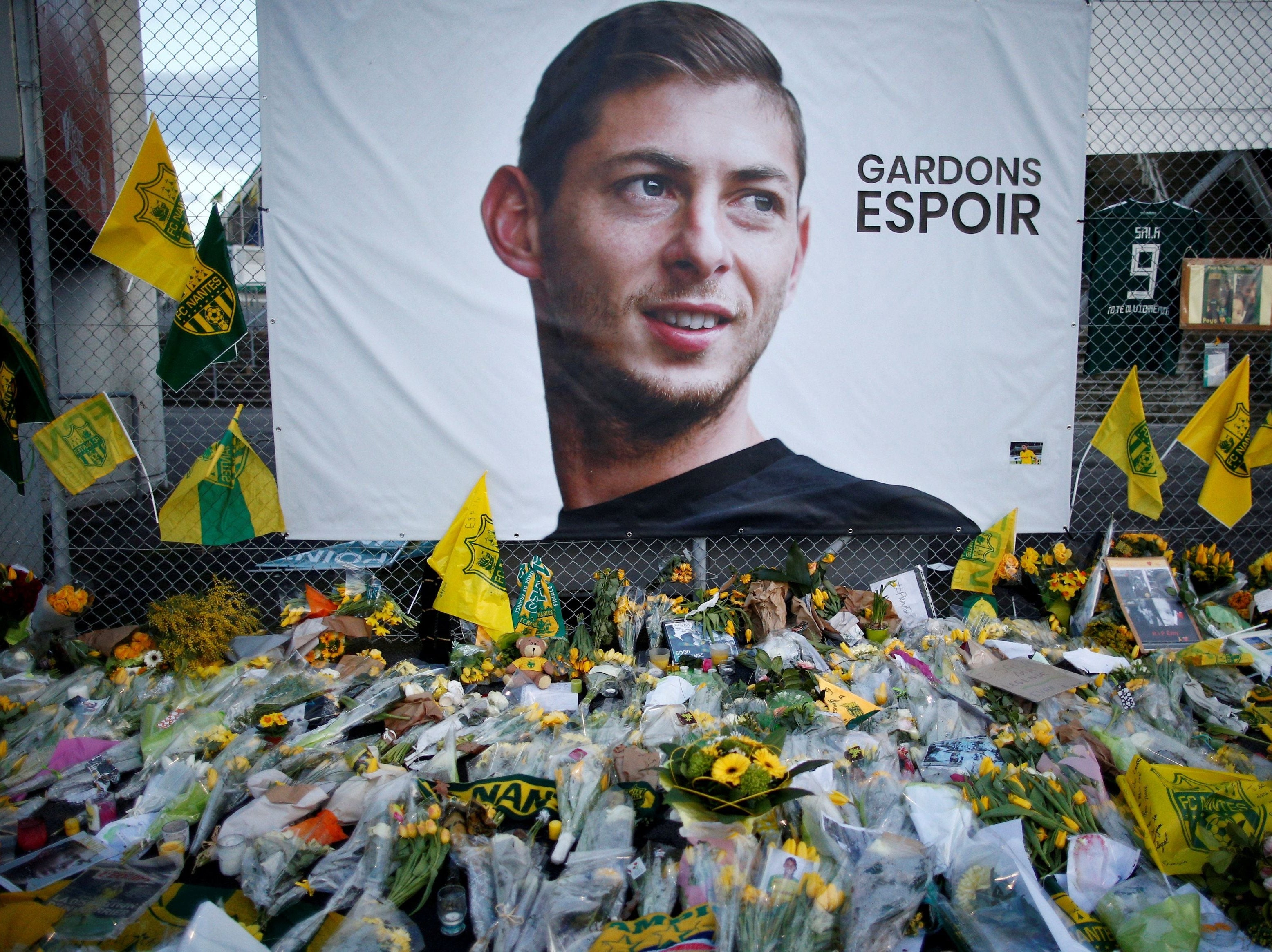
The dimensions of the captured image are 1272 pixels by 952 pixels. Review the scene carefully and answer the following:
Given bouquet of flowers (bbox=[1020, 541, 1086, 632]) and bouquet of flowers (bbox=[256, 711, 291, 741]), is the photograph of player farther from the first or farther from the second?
bouquet of flowers (bbox=[256, 711, 291, 741])

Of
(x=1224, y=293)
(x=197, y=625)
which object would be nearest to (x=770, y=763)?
(x=197, y=625)

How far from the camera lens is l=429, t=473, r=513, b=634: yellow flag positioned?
3.34m

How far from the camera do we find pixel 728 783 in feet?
6.01

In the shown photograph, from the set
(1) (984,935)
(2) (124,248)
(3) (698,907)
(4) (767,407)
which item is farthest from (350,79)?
(1) (984,935)

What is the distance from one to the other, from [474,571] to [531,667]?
56cm

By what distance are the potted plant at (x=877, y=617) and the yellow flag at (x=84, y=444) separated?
3.62 m

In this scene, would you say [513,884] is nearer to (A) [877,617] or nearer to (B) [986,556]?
(A) [877,617]

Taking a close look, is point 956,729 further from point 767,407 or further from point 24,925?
point 24,925

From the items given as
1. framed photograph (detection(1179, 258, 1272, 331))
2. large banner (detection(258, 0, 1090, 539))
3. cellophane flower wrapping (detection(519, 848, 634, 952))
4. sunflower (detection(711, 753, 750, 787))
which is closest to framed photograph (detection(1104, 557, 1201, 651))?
large banner (detection(258, 0, 1090, 539))

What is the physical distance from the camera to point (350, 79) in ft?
11.0

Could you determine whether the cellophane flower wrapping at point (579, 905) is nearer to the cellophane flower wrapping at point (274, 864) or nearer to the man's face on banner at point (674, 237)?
the cellophane flower wrapping at point (274, 864)

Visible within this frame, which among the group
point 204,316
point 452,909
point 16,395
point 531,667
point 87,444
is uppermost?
point 204,316

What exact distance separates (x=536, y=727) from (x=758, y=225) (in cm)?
256

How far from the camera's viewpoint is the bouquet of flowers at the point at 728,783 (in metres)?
1.84
